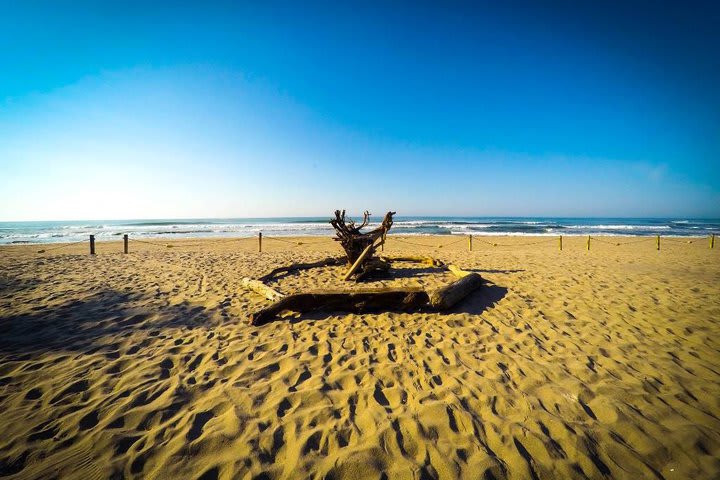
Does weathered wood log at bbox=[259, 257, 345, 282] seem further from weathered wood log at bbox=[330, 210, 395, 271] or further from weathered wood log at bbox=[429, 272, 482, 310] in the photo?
weathered wood log at bbox=[429, 272, 482, 310]

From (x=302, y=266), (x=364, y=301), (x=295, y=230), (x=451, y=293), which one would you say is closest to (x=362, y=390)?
(x=364, y=301)

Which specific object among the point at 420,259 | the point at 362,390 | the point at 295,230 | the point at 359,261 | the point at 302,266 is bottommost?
the point at 362,390

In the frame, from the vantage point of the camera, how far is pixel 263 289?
6484mm

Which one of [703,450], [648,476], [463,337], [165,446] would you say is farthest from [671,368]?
[165,446]

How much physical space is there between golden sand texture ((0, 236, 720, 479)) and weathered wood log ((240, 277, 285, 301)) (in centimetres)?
23

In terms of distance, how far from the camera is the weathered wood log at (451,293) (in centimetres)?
552

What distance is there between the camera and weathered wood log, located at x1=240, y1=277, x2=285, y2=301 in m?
5.97

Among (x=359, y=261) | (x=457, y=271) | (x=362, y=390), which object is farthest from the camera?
(x=457, y=271)

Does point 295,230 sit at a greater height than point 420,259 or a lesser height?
greater

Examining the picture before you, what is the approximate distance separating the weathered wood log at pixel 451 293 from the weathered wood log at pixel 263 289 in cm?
336

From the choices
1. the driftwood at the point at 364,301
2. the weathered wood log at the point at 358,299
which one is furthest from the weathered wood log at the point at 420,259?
the weathered wood log at the point at 358,299

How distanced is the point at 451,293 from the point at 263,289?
448 cm

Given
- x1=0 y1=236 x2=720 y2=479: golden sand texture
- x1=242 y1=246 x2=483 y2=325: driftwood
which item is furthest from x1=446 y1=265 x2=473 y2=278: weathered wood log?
x1=242 y1=246 x2=483 y2=325: driftwood

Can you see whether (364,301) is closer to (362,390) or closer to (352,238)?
(362,390)
